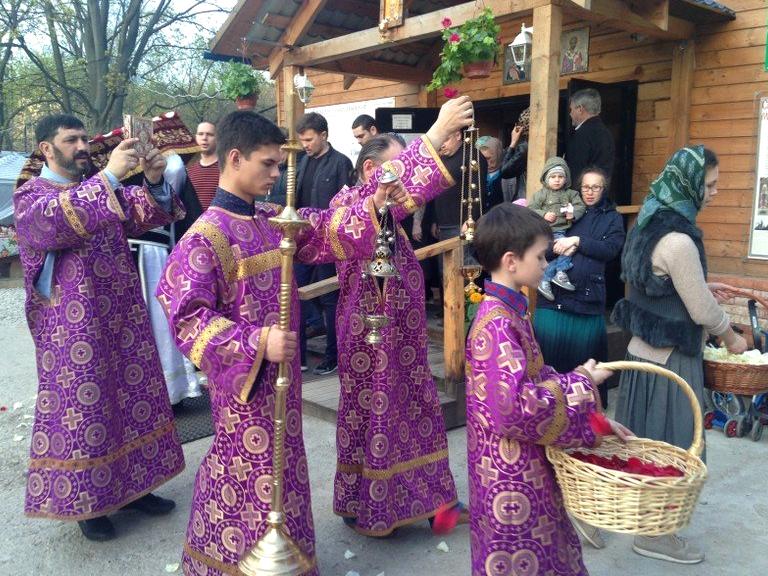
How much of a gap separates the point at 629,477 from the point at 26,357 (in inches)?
282

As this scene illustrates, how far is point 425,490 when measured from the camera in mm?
3328

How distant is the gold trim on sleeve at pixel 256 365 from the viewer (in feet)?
7.29

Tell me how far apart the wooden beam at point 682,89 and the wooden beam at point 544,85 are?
82.9 inches

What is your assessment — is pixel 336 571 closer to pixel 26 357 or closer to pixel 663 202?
pixel 663 202

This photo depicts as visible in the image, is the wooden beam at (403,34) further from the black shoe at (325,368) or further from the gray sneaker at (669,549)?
the gray sneaker at (669,549)

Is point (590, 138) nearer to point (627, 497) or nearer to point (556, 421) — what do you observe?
point (556, 421)

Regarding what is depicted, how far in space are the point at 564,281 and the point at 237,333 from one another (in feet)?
10.0

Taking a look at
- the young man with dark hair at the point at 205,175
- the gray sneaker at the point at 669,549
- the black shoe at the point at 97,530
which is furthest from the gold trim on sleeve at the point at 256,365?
the young man with dark hair at the point at 205,175

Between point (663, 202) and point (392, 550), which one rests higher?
point (663, 202)

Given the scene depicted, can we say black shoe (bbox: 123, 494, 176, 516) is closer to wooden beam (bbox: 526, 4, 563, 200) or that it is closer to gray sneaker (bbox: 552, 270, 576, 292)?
gray sneaker (bbox: 552, 270, 576, 292)

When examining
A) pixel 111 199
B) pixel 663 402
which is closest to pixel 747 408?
pixel 663 402

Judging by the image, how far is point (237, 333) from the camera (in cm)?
224

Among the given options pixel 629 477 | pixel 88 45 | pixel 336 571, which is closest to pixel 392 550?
pixel 336 571

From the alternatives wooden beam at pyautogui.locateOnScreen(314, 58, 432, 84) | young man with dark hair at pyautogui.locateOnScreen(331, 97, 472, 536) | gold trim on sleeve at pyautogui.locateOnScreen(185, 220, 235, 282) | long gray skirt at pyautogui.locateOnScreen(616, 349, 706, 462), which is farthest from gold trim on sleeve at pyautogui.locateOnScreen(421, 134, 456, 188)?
wooden beam at pyautogui.locateOnScreen(314, 58, 432, 84)
